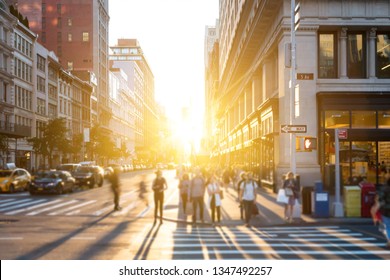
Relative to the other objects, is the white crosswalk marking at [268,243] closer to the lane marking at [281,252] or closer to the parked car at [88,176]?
the lane marking at [281,252]

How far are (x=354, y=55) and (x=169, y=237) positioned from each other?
67.8 feet

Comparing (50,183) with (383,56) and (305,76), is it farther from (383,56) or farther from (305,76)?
(383,56)

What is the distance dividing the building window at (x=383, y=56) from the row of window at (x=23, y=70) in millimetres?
40181

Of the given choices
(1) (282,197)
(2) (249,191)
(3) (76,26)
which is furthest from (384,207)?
(3) (76,26)

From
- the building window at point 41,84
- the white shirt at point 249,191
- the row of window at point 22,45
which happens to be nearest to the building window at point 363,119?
the white shirt at point 249,191

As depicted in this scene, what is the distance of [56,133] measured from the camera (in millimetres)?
52844

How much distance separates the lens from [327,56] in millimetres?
30438

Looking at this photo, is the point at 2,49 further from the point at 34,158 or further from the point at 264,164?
the point at 264,164

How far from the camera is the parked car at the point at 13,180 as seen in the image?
34.9m

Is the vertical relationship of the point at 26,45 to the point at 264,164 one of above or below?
above

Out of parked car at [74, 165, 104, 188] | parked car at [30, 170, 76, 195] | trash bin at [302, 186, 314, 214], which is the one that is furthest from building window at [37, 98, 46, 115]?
trash bin at [302, 186, 314, 214]

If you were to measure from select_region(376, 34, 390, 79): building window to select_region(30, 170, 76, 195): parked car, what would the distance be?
69.4ft
